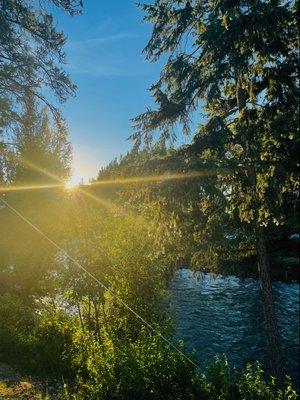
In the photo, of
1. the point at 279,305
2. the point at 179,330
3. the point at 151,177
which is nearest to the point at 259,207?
the point at 151,177

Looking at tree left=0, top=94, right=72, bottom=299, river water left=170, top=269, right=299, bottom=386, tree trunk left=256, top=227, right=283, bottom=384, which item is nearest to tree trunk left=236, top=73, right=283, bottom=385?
tree trunk left=256, top=227, right=283, bottom=384

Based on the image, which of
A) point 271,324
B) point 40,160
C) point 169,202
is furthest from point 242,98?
point 40,160

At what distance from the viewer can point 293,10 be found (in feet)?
40.8

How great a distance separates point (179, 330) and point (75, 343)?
36.6ft

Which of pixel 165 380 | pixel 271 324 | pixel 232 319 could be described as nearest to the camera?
pixel 165 380

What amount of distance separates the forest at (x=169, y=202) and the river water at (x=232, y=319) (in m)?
3.04

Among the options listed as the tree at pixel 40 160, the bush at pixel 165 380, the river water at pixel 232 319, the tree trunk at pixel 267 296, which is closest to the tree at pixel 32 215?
the tree at pixel 40 160

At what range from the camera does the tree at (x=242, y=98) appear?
11742mm

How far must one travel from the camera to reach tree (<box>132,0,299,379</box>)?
462 inches

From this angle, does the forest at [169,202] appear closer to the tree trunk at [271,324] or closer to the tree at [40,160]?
the tree trunk at [271,324]

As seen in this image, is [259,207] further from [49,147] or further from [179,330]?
[49,147]

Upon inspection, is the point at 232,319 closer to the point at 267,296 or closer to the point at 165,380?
the point at 267,296

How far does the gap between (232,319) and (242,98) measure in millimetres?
17660

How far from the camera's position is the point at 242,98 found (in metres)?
13.9
